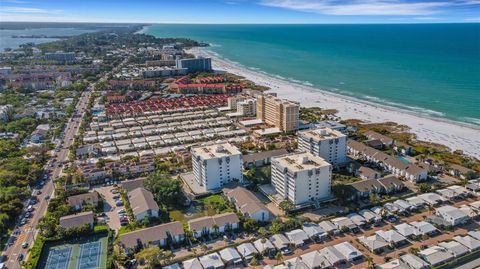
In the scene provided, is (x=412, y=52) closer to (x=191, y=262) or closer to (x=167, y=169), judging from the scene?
(x=167, y=169)

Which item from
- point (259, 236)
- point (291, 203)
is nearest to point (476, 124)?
point (291, 203)

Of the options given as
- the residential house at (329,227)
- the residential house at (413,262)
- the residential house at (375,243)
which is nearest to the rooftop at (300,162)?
the residential house at (329,227)

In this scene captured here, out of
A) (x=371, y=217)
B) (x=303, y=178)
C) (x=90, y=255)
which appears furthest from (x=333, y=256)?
(x=90, y=255)

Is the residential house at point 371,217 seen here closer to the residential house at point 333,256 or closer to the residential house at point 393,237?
the residential house at point 393,237

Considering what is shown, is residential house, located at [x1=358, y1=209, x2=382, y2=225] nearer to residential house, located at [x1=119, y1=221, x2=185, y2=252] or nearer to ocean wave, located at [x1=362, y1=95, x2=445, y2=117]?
residential house, located at [x1=119, y1=221, x2=185, y2=252]

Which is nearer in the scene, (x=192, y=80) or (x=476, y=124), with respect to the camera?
(x=476, y=124)

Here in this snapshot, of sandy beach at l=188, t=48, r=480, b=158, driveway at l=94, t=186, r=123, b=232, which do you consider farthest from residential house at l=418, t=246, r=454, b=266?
driveway at l=94, t=186, r=123, b=232
